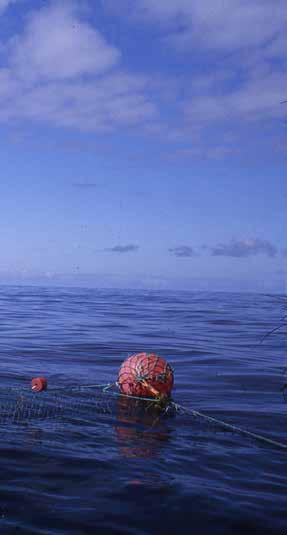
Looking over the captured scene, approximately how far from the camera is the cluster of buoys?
10453mm

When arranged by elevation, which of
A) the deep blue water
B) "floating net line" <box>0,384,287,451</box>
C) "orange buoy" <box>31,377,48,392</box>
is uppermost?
"orange buoy" <box>31,377,48,392</box>

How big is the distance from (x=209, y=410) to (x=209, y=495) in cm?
442

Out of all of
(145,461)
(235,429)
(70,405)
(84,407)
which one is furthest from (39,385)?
(235,429)

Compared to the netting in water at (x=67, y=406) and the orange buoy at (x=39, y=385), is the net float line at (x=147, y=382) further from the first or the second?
the netting in water at (x=67, y=406)

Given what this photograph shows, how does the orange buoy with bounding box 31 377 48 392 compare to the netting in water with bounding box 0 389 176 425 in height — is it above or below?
above

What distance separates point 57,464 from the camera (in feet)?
22.5

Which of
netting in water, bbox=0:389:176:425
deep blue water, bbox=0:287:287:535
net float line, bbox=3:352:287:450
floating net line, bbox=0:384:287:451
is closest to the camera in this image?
deep blue water, bbox=0:287:287:535

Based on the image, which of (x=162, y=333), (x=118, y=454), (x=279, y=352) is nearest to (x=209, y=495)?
(x=118, y=454)

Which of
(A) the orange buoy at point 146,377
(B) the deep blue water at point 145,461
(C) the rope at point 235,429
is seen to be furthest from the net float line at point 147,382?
(B) the deep blue water at point 145,461

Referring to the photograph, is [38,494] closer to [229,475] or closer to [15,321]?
[229,475]

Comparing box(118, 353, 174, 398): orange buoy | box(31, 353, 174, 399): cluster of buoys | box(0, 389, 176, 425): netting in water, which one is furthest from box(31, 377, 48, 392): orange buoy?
box(118, 353, 174, 398): orange buoy

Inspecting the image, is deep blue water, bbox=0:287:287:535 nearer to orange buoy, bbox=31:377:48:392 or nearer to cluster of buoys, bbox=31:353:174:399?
orange buoy, bbox=31:377:48:392

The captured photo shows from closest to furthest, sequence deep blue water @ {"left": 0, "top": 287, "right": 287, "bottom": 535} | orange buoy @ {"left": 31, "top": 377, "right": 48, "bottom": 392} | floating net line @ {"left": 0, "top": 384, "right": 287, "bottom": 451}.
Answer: deep blue water @ {"left": 0, "top": 287, "right": 287, "bottom": 535}
floating net line @ {"left": 0, "top": 384, "right": 287, "bottom": 451}
orange buoy @ {"left": 31, "top": 377, "right": 48, "bottom": 392}

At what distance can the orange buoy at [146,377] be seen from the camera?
10.5 metres
